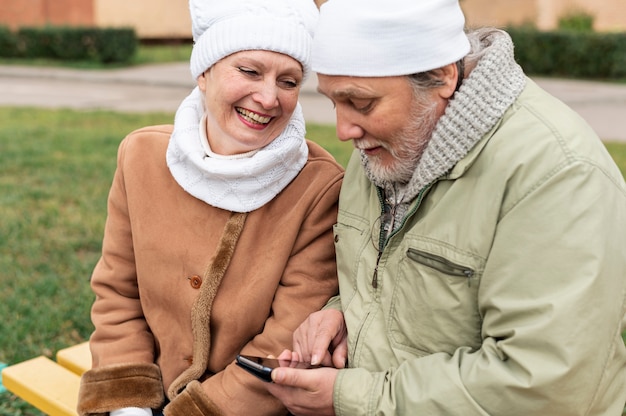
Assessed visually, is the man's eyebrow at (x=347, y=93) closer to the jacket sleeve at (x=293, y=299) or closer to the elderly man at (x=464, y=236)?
the elderly man at (x=464, y=236)

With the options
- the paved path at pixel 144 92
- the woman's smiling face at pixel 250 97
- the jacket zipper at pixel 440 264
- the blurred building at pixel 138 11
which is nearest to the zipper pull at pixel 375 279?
the jacket zipper at pixel 440 264

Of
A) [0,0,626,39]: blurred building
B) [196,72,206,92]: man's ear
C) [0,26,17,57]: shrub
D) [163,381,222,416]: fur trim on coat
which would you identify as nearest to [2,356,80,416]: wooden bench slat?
[163,381,222,416]: fur trim on coat

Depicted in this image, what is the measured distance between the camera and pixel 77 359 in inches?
132

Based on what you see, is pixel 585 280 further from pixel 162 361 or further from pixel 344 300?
pixel 162 361

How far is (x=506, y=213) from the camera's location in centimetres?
205

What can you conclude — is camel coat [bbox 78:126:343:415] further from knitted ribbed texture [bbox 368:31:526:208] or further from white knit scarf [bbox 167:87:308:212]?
knitted ribbed texture [bbox 368:31:526:208]

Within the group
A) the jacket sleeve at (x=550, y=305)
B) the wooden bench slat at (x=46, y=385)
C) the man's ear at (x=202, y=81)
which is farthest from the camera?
the wooden bench slat at (x=46, y=385)

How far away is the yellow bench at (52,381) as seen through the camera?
10.1ft

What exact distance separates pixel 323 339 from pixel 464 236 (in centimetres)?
56

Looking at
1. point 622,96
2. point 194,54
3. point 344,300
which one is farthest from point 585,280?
point 622,96

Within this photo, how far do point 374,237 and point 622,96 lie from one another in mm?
14046

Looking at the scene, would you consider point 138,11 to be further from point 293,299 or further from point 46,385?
point 293,299

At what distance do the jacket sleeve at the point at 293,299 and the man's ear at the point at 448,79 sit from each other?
634 mm

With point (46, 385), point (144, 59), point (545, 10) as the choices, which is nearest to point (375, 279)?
point (46, 385)
